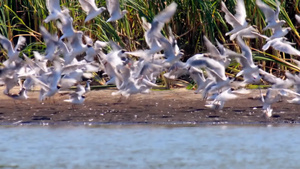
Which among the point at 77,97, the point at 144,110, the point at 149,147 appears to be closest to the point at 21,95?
the point at 77,97

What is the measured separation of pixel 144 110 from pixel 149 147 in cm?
172

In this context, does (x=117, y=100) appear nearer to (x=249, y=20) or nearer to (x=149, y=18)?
(x=149, y=18)

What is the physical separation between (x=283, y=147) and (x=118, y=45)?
11.7 feet

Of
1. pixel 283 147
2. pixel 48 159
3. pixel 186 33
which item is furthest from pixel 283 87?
pixel 48 159

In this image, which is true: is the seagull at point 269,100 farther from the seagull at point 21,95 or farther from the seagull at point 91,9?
the seagull at point 21,95

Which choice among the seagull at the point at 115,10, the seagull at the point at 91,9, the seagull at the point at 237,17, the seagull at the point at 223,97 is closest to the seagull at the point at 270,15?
the seagull at the point at 237,17

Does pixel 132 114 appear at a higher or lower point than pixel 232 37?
lower

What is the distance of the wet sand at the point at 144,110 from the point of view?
40.3ft

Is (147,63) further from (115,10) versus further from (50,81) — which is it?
(50,81)

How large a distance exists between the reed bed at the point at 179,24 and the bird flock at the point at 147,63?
21.6 inches

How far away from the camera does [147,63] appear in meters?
12.6

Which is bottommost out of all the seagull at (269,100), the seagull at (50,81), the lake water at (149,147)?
the lake water at (149,147)

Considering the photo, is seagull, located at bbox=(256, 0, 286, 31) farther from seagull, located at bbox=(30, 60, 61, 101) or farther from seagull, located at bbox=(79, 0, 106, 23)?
seagull, located at bbox=(30, 60, 61, 101)

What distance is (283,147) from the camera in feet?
36.2
